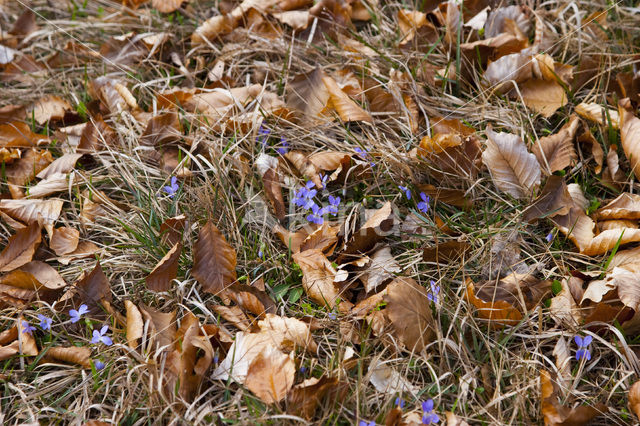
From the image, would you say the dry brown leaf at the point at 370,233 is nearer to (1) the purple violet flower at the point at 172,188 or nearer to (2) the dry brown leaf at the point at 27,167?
(1) the purple violet flower at the point at 172,188

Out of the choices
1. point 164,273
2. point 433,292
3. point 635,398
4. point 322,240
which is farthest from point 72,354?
point 635,398

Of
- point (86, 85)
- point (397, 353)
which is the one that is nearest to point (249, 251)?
point (397, 353)

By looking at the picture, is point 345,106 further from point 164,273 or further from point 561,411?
point 561,411

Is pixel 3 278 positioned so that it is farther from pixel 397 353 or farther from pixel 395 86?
pixel 395 86

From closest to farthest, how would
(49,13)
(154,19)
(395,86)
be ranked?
(395,86)
(154,19)
(49,13)

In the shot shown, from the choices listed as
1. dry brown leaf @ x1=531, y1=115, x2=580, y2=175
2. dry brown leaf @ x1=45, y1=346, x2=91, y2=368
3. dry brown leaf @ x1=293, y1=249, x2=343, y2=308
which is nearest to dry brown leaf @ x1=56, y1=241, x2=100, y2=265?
dry brown leaf @ x1=45, y1=346, x2=91, y2=368

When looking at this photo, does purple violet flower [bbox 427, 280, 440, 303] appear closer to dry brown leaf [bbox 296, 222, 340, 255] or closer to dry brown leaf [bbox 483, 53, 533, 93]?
dry brown leaf [bbox 296, 222, 340, 255]

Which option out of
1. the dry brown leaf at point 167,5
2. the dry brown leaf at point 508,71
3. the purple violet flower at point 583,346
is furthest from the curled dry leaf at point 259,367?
the dry brown leaf at point 167,5
